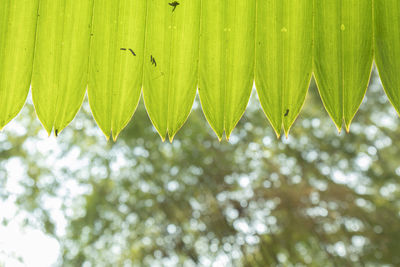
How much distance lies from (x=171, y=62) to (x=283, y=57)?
0.11 metres

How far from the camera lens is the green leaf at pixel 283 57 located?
0.39m

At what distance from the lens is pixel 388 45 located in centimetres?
39

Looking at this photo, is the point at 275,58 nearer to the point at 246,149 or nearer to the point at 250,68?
the point at 250,68

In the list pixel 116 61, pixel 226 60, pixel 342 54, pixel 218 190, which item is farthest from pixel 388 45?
pixel 218 190

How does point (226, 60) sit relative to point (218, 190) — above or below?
above

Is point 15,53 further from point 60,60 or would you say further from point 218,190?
point 218,190

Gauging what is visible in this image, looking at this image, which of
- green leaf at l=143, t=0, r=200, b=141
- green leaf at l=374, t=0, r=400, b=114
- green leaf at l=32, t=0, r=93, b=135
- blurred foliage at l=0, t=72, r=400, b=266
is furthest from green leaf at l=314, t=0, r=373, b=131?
blurred foliage at l=0, t=72, r=400, b=266

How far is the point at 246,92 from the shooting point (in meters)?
0.39

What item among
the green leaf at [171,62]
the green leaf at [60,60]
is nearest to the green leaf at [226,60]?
the green leaf at [171,62]

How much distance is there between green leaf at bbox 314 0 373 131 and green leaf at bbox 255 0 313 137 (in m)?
0.01

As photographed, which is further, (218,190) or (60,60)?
(218,190)

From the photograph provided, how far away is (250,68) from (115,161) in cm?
539

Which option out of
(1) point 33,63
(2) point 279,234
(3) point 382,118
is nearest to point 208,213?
(2) point 279,234

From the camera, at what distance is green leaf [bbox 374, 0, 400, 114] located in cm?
39
